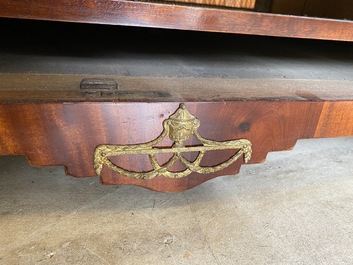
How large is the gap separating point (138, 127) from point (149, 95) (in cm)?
6

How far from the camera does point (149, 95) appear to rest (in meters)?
0.52

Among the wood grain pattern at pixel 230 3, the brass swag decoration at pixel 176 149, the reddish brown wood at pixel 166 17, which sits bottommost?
the brass swag decoration at pixel 176 149

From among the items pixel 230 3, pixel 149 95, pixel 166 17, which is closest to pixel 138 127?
pixel 149 95

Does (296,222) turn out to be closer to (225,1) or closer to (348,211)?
(348,211)

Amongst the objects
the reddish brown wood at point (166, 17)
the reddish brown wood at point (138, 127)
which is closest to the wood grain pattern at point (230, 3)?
the reddish brown wood at point (166, 17)

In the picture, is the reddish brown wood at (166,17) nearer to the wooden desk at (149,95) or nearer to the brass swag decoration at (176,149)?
the wooden desk at (149,95)

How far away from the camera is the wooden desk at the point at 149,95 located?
1.59 feet

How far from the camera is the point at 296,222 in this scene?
72cm

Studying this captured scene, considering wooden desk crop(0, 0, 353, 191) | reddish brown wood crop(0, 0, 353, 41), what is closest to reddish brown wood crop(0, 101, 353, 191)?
wooden desk crop(0, 0, 353, 191)

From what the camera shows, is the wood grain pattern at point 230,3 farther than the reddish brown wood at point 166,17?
Yes

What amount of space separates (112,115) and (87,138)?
61 mm

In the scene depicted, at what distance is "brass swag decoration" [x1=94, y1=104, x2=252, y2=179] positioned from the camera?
529mm

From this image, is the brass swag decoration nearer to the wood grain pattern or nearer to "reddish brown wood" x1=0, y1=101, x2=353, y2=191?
"reddish brown wood" x1=0, y1=101, x2=353, y2=191

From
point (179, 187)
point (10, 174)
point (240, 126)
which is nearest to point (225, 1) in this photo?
point (240, 126)
